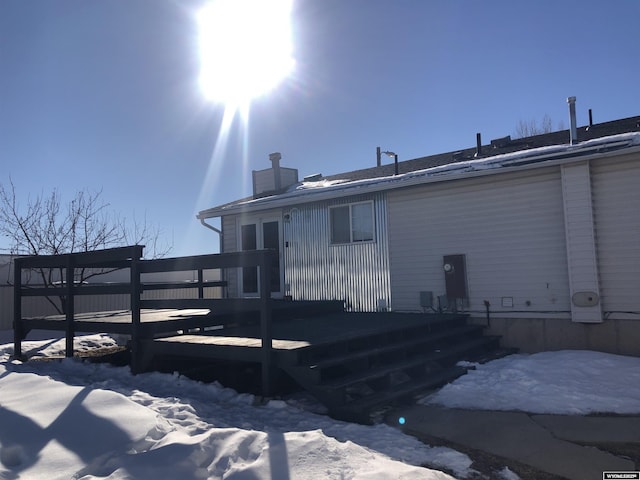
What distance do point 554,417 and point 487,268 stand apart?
3.68 meters

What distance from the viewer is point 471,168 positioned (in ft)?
25.8

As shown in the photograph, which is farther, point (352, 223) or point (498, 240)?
point (352, 223)

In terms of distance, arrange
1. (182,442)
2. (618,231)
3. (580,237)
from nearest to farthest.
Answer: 1. (182,442)
2. (618,231)
3. (580,237)

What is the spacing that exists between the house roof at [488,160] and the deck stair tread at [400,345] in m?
2.51

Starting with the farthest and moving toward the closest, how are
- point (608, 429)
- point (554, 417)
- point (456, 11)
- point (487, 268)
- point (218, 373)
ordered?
point (456, 11)
point (487, 268)
point (218, 373)
point (554, 417)
point (608, 429)

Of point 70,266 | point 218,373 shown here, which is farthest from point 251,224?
point 218,373

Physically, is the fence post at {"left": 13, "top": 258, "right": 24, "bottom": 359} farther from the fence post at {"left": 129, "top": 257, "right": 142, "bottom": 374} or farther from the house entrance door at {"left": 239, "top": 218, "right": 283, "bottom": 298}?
the house entrance door at {"left": 239, "top": 218, "right": 283, "bottom": 298}

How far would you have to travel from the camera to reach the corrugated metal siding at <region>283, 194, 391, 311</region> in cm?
919

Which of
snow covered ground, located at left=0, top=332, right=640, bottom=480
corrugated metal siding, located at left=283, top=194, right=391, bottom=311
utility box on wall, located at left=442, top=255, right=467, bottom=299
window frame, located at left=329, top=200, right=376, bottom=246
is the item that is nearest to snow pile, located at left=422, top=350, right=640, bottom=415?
snow covered ground, located at left=0, top=332, right=640, bottom=480

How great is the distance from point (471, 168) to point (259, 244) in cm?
517

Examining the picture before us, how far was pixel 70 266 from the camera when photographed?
7.34m

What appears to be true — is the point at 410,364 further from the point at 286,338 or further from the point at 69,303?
the point at 69,303

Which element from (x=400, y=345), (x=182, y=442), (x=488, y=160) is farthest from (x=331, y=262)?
(x=182, y=442)

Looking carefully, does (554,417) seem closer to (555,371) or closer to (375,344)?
(555,371)
